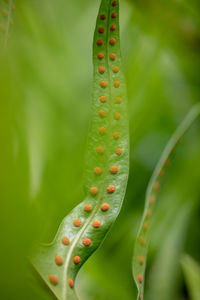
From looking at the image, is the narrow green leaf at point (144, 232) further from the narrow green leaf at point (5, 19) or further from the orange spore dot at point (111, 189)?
the narrow green leaf at point (5, 19)

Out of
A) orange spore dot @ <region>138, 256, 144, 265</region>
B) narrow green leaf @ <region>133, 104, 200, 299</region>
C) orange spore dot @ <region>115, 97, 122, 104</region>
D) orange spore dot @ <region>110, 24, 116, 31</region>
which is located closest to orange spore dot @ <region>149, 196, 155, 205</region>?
narrow green leaf @ <region>133, 104, 200, 299</region>

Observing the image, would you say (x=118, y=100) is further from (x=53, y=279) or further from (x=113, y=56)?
(x=53, y=279)

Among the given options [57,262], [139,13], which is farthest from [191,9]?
[57,262]

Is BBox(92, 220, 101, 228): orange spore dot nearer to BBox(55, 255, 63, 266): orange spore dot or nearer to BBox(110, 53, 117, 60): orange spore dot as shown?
BBox(55, 255, 63, 266): orange spore dot

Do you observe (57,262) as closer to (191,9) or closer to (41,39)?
(41,39)

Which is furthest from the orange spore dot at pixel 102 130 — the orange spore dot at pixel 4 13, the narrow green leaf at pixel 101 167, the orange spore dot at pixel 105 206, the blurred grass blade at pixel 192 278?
the blurred grass blade at pixel 192 278

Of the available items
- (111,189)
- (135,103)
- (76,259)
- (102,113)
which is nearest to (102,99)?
(102,113)

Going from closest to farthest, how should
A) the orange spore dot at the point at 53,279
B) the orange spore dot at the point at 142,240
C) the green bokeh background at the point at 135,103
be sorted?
1. the orange spore dot at the point at 53,279
2. the orange spore dot at the point at 142,240
3. the green bokeh background at the point at 135,103
